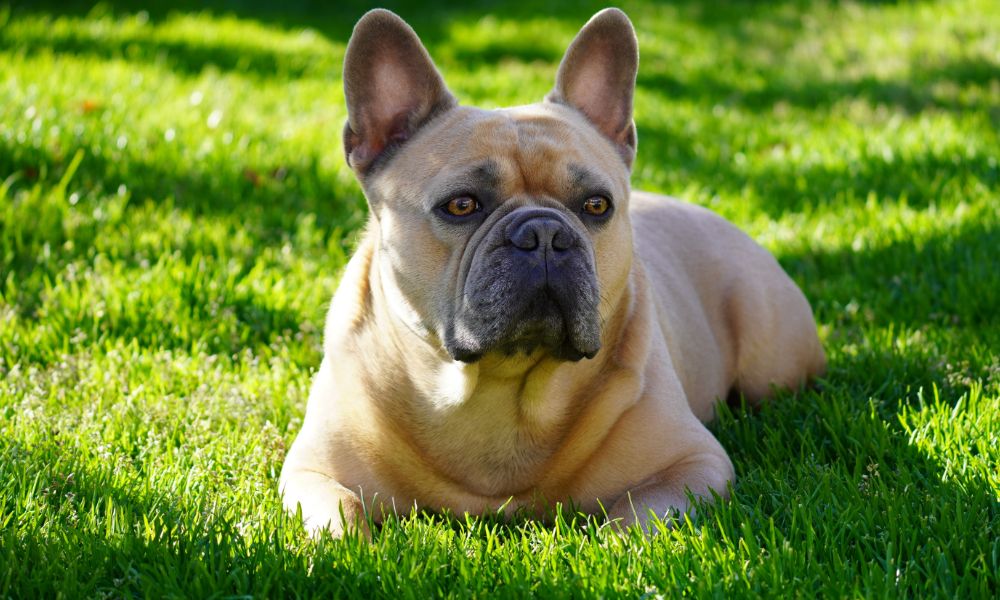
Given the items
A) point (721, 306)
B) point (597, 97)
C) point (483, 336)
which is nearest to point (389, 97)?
point (597, 97)

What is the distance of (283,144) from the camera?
6734 millimetres

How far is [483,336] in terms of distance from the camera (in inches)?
126

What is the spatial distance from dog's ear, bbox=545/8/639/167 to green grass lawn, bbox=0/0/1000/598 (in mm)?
1141

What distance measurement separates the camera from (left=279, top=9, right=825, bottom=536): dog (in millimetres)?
3246

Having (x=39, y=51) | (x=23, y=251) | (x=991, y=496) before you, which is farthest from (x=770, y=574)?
(x=39, y=51)

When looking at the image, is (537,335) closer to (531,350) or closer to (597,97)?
(531,350)

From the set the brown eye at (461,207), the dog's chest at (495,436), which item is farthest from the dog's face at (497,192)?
the dog's chest at (495,436)

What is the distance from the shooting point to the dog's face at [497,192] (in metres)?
3.21

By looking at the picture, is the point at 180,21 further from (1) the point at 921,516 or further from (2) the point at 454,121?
(1) the point at 921,516

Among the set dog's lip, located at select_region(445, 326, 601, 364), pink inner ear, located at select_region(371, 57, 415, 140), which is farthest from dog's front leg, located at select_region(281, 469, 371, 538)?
pink inner ear, located at select_region(371, 57, 415, 140)

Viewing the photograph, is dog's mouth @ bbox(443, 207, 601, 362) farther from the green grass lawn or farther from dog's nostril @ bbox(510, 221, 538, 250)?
the green grass lawn

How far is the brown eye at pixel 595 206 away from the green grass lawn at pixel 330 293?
0.94 metres

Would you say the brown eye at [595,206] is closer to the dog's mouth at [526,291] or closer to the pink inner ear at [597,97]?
the dog's mouth at [526,291]

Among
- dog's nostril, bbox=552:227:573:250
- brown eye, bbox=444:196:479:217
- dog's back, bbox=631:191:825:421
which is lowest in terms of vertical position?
dog's back, bbox=631:191:825:421
